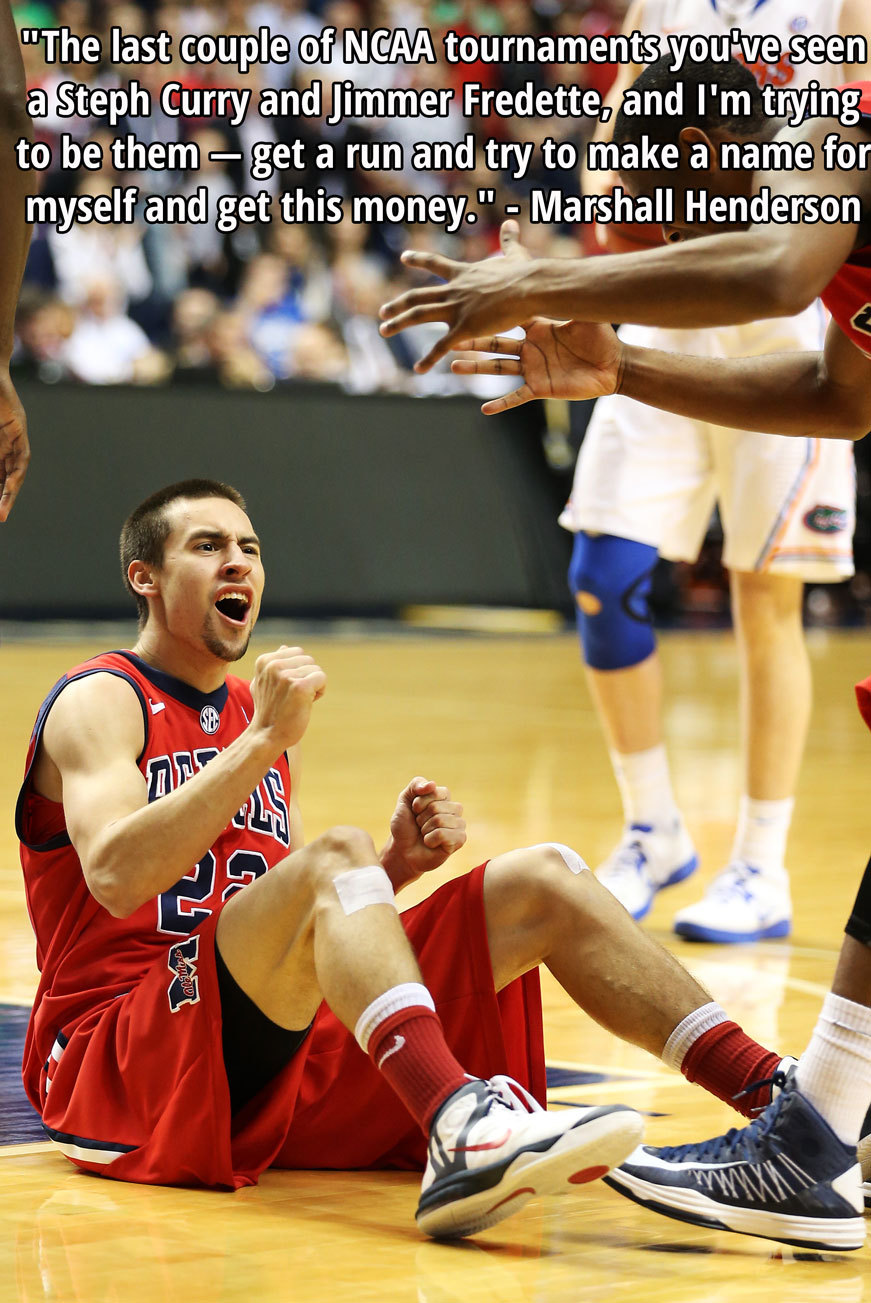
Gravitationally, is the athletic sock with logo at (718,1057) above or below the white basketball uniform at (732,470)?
below

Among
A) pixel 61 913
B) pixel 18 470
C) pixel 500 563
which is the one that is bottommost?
pixel 500 563

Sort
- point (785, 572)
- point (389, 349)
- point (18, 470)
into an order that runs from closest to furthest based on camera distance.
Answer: point (18, 470), point (785, 572), point (389, 349)

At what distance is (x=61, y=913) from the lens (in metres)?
3.17

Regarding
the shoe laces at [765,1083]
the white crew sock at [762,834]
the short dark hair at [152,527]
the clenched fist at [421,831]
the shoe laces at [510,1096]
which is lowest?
the white crew sock at [762,834]

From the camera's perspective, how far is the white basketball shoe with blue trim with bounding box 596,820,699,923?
520 cm

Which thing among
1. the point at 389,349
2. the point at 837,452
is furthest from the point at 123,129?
the point at 837,452

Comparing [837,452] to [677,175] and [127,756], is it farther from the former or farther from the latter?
[127,756]

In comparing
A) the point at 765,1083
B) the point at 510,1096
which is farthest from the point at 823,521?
the point at 510,1096

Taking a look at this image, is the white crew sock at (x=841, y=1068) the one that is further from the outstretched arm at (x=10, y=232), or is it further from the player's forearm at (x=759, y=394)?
the outstretched arm at (x=10, y=232)

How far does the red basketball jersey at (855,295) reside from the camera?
2.85 meters

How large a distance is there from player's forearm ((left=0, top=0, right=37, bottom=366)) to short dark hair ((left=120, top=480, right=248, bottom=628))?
1.12 ft

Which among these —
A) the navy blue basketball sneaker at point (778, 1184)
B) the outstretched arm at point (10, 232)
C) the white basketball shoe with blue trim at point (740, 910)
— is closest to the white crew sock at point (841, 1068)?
the navy blue basketball sneaker at point (778, 1184)

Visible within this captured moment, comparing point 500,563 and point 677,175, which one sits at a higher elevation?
point 677,175

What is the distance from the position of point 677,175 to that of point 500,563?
1065 cm
